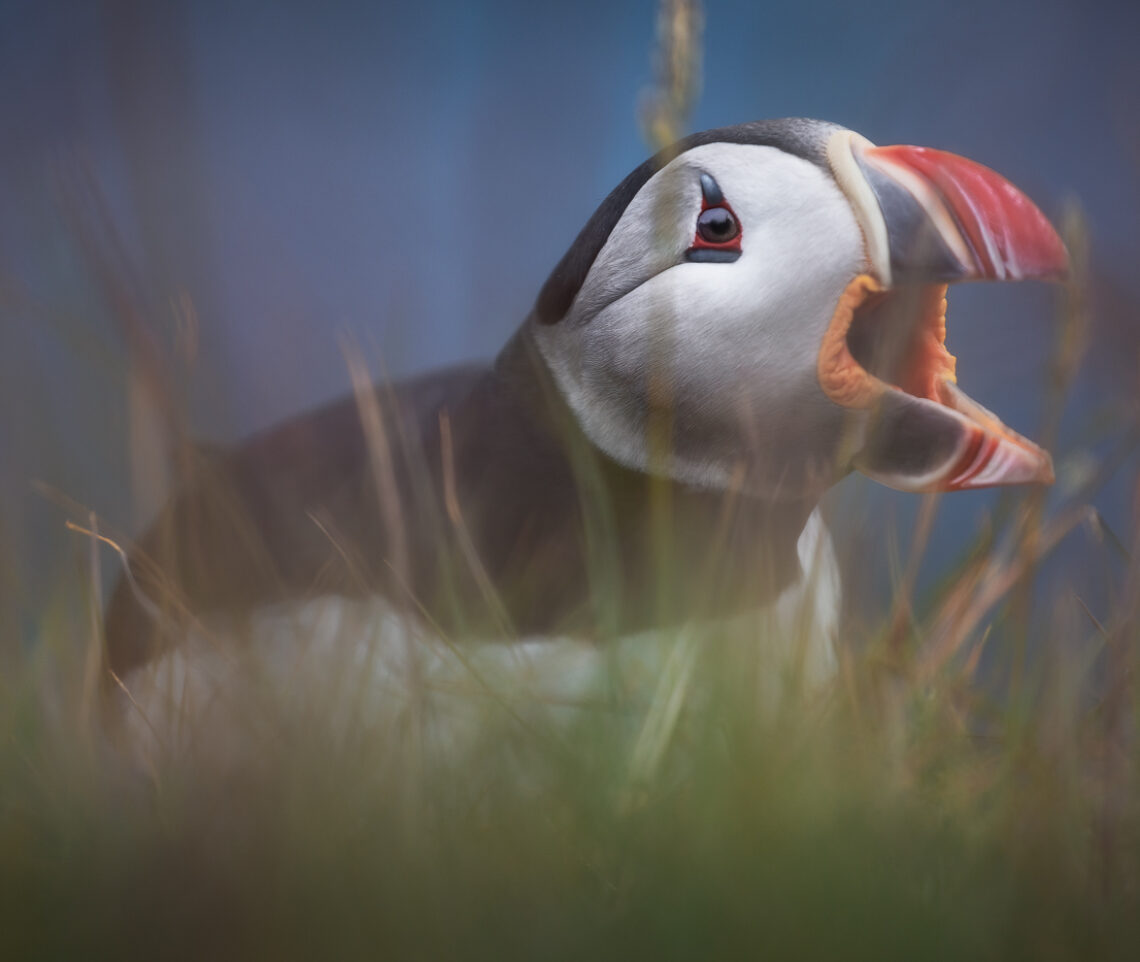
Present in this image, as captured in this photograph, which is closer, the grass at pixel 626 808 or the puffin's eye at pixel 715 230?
the grass at pixel 626 808

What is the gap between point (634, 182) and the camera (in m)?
1.19

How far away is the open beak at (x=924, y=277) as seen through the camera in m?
1.01

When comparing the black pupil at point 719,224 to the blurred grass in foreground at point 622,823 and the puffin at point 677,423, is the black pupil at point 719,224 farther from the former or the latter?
the blurred grass in foreground at point 622,823

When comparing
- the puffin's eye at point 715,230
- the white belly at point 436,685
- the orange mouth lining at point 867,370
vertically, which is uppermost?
the puffin's eye at point 715,230

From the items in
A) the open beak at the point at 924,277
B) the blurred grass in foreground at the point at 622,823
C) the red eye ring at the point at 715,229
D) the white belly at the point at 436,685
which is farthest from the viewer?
the red eye ring at the point at 715,229

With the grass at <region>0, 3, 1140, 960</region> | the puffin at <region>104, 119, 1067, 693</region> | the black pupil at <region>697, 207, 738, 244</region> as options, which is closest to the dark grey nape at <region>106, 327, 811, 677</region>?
the puffin at <region>104, 119, 1067, 693</region>

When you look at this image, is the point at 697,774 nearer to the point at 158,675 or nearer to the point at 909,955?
the point at 909,955

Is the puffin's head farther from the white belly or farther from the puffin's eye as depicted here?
the white belly

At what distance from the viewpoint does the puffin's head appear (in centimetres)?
104

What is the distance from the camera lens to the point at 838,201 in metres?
1.08

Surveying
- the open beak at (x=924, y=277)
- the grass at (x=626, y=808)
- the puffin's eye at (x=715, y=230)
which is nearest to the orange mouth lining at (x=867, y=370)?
the open beak at (x=924, y=277)

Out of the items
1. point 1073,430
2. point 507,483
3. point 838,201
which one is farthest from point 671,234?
point 1073,430

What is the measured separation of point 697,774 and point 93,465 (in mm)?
742

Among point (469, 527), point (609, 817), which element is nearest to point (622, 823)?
point (609, 817)
